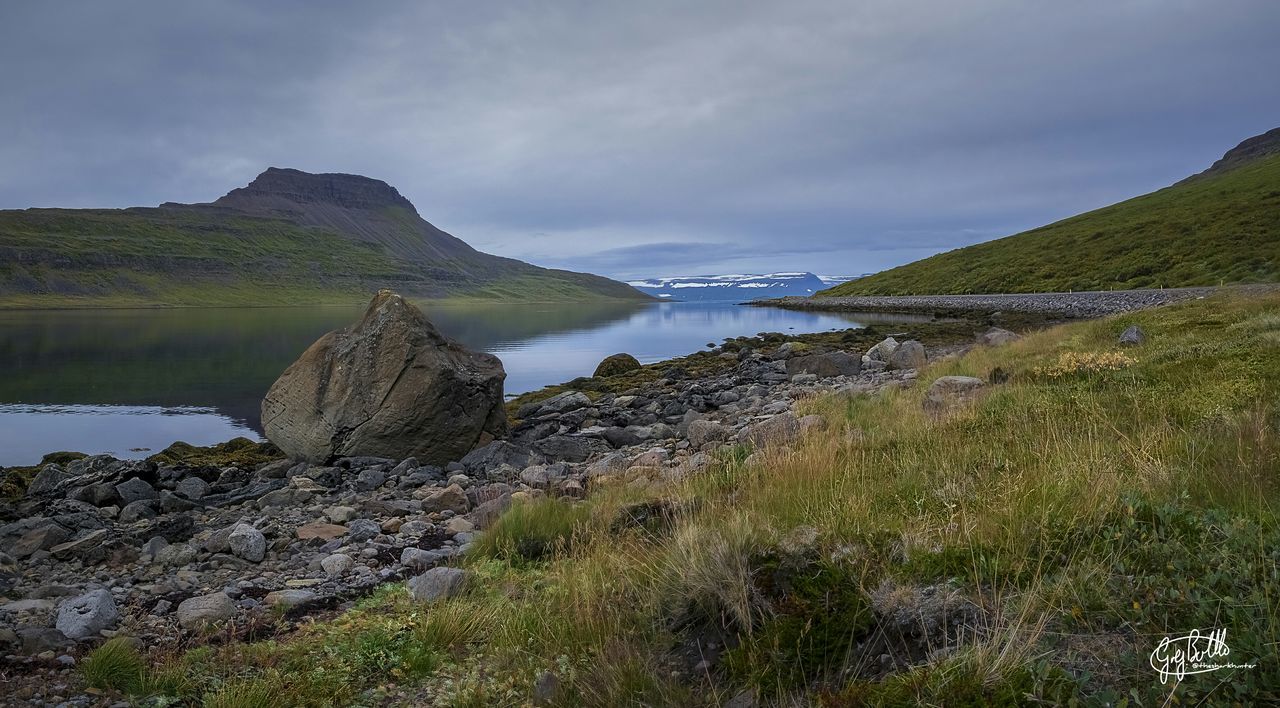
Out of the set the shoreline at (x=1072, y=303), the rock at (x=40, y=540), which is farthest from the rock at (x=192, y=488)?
the shoreline at (x=1072, y=303)

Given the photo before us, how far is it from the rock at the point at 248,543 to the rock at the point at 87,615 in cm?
206

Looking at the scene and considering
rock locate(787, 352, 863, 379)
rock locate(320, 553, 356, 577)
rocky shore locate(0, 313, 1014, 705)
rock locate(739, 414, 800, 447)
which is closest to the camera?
rocky shore locate(0, 313, 1014, 705)

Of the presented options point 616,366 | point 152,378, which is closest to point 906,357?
point 616,366

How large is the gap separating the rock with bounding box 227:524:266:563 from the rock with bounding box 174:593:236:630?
1884mm

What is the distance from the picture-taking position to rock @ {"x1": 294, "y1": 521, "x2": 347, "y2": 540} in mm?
8758

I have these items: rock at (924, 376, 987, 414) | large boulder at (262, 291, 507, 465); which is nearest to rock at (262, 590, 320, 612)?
large boulder at (262, 291, 507, 465)

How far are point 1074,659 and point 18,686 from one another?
20.5ft

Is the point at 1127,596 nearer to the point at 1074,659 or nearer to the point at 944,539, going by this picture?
the point at 1074,659

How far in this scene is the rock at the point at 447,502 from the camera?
10.2 meters

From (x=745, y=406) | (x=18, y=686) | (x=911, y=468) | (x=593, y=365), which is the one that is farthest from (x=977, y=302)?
(x=18, y=686)

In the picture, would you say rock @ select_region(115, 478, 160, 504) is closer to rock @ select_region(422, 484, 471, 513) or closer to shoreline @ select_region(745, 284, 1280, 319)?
rock @ select_region(422, 484, 471, 513)

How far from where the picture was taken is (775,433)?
33.2 ft

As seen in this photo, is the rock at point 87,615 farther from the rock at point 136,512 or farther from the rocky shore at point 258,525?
the rock at point 136,512

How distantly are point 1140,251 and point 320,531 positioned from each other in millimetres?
100051
